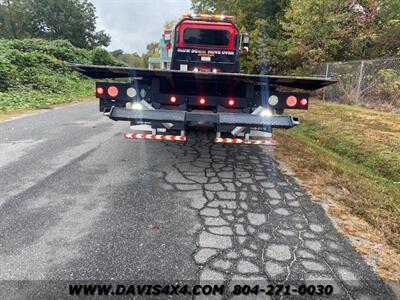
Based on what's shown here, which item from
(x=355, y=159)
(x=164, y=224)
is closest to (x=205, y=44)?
(x=355, y=159)

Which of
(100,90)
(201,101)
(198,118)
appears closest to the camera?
(198,118)

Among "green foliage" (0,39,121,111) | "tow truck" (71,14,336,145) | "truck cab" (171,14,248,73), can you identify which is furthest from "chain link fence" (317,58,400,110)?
"green foliage" (0,39,121,111)

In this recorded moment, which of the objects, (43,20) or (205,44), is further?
(43,20)

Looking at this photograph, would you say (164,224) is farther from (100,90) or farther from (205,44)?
(205,44)

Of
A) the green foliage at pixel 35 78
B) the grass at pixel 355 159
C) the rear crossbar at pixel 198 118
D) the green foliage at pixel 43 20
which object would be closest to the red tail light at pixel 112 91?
the rear crossbar at pixel 198 118

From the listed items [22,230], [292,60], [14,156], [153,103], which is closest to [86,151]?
[14,156]

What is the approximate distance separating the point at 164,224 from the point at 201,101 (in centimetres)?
255

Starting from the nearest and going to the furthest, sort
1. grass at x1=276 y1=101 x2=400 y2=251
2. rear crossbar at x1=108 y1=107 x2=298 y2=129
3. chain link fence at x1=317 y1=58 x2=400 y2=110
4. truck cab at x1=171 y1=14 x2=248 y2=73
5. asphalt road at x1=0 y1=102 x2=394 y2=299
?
1. asphalt road at x1=0 y1=102 x2=394 y2=299
2. grass at x1=276 y1=101 x2=400 y2=251
3. rear crossbar at x1=108 y1=107 x2=298 y2=129
4. truck cab at x1=171 y1=14 x2=248 y2=73
5. chain link fence at x1=317 y1=58 x2=400 y2=110

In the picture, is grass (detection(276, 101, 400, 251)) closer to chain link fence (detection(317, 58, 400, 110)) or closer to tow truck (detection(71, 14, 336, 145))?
tow truck (detection(71, 14, 336, 145))

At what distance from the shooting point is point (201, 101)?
5.26 m

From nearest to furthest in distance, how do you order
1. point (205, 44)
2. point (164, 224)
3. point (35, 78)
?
point (164, 224), point (205, 44), point (35, 78)

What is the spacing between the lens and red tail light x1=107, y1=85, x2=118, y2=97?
504cm

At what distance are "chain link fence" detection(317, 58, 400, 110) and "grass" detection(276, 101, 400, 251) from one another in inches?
75.9

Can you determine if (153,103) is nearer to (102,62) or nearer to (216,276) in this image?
(216,276)
